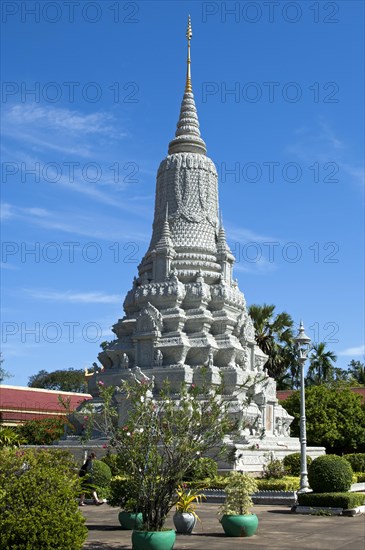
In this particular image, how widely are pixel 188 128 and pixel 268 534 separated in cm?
3422

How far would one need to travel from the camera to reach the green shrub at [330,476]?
22703mm

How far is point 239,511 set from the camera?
17016 millimetres

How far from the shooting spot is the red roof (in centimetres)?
5081

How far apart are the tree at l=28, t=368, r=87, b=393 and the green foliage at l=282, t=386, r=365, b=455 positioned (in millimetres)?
38159

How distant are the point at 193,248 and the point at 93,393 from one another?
10.6 metres

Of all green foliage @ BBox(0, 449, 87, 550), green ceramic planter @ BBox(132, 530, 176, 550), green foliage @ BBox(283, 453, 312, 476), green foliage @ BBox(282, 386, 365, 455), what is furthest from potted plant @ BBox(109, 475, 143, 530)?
green foliage @ BBox(282, 386, 365, 455)

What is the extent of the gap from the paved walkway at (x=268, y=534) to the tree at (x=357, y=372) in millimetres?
54961

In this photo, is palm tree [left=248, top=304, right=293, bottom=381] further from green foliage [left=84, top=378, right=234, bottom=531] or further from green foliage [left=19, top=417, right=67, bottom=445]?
green foliage [left=84, top=378, right=234, bottom=531]

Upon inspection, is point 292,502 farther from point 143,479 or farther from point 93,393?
point 93,393

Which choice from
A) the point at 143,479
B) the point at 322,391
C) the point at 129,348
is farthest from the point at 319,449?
the point at 143,479

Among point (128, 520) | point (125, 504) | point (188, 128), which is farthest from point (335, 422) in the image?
point (125, 504)

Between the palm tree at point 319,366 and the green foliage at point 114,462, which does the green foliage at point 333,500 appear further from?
the palm tree at point 319,366

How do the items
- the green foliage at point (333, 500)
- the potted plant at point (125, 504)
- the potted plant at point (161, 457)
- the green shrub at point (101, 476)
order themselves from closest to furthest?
the potted plant at point (161, 457), the potted plant at point (125, 504), the green foliage at point (333, 500), the green shrub at point (101, 476)

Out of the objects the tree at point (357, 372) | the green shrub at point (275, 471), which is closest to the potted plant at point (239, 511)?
the green shrub at point (275, 471)
